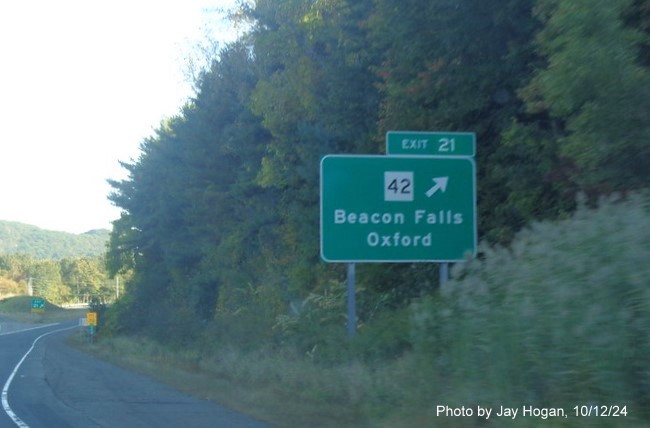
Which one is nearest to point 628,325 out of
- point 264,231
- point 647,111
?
point 647,111

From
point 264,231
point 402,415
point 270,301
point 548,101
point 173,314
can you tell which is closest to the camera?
point 402,415

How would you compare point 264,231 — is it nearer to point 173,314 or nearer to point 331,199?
point 173,314

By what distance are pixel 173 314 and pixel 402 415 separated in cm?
3197

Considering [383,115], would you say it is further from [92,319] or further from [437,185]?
[92,319]

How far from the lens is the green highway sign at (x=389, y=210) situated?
672 inches

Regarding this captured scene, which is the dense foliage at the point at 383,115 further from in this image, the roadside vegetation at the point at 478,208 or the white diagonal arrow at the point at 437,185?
the white diagonal arrow at the point at 437,185

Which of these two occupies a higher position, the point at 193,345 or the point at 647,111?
the point at 647,111

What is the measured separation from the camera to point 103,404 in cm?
1878

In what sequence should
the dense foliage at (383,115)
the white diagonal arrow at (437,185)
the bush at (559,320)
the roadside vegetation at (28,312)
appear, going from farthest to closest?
the roadside vegetation at (28,312), the white diagonal arrow at (437,185), the dense foliage at (383,115), the bush at (559,320)

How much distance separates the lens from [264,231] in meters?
36.2

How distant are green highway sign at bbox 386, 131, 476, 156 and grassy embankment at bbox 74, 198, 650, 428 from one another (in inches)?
138

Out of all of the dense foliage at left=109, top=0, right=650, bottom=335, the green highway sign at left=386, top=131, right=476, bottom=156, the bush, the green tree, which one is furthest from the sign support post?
the bush

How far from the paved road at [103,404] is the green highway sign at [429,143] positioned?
5.43m

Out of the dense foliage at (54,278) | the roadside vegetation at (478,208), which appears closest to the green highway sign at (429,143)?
the roadside vegetation at (478,208)
